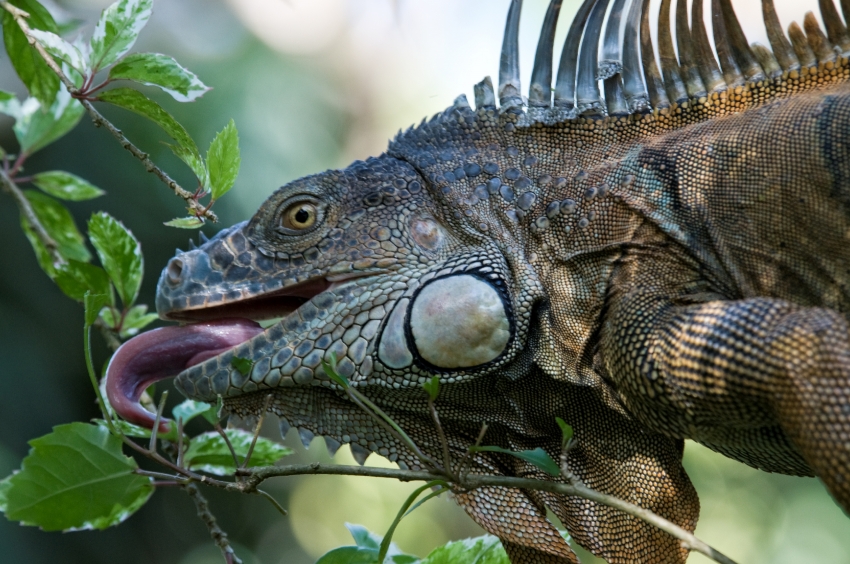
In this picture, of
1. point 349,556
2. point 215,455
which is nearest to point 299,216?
point 215,455

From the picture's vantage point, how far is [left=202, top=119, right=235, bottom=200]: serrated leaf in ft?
6.81

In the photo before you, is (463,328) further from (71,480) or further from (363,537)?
(71,480)

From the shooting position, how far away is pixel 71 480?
1.98 m

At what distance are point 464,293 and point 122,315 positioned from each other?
139cm

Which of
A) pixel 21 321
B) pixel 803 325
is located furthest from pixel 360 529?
pixel 21 321

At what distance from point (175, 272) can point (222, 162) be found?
65cm

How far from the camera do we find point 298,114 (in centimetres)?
965

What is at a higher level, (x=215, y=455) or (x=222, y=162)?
(x=222, y=162)

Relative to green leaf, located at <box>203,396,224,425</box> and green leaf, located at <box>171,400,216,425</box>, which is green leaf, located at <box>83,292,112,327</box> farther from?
green leaf, located at <box>171,400,216,425</box>

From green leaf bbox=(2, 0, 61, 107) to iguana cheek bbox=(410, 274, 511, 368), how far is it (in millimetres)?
1539

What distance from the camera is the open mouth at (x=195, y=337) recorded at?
2465 mm

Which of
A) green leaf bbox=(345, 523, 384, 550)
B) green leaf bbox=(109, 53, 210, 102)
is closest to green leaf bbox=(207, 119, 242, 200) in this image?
green leaf bbox=(109, 53, 210, 102)

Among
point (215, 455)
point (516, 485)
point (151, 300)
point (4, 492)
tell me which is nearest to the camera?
point (516, 485)

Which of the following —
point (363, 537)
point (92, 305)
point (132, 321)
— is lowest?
point (363, 537)
